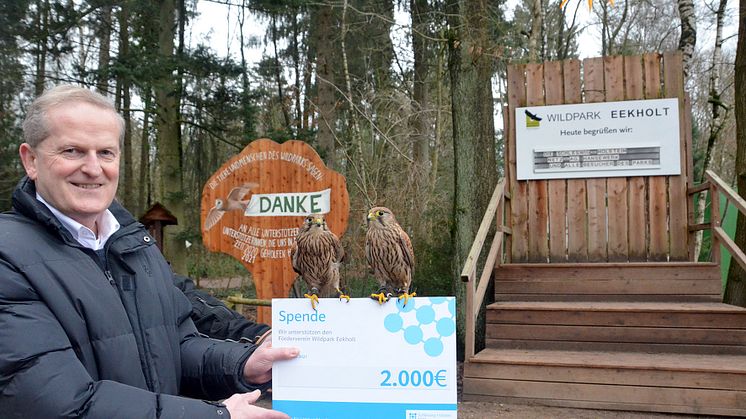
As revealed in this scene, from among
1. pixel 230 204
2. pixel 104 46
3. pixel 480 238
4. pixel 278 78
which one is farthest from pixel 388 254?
pixel 278 78

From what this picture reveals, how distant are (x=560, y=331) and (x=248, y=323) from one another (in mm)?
4295

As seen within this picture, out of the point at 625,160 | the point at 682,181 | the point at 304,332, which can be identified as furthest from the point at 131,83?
the point at 304,332

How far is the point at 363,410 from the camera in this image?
2.02 meters

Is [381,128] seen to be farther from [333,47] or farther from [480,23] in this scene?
[480,23]

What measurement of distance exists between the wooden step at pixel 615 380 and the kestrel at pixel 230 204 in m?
3.05

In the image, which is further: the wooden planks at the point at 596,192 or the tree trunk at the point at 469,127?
the wooden planks at the point at 596,192

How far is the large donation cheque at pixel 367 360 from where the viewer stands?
198 cm

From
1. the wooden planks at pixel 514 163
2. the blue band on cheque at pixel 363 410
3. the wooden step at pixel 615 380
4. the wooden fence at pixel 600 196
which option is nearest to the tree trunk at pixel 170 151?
the wooden planks at pixel 514 163

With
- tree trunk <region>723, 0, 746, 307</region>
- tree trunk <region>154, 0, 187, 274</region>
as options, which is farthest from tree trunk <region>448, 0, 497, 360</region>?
tree trunk <region>154, 0, 187, 274</region>

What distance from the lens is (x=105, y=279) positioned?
1.59m

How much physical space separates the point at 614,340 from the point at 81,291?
214 inches

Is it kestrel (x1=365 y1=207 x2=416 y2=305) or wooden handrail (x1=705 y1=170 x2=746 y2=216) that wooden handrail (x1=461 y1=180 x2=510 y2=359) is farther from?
kestrel (x1=365 y1=207 x2=416 y2=305)

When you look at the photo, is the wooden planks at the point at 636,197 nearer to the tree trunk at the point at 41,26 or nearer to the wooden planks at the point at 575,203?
the wooden planks at the point at 575,203

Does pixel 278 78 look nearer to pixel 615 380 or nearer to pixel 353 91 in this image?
pixel 353 91
